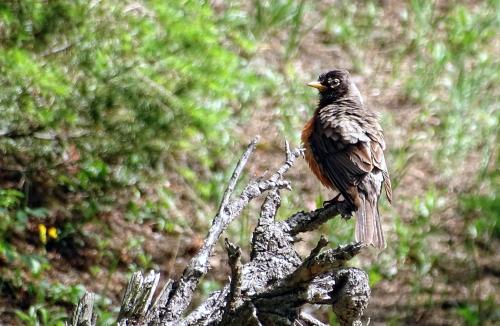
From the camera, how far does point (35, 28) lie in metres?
5.75

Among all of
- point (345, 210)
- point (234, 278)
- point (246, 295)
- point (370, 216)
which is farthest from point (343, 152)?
point (234, 278)

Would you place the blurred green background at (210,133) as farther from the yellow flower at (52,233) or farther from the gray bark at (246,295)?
the gray bark at (246,295)

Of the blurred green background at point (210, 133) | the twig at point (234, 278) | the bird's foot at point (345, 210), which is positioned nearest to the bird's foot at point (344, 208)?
the bird's foot at point (345, 210)

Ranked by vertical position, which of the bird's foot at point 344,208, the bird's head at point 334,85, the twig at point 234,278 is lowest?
the twig at point 234,278

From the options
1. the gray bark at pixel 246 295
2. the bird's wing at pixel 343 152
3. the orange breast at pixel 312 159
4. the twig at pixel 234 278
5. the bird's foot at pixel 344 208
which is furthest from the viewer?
the orange breast at pixel 312 159

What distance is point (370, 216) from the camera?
5453 mm

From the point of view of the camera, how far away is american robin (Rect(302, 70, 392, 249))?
5.45 metres

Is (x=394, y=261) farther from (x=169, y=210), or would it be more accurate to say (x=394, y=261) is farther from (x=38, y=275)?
(x=38, y=275)

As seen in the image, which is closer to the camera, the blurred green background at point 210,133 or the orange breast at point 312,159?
the blurred green background at point 210,133

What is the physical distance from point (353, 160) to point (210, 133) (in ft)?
3.03

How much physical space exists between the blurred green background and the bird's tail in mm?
1022

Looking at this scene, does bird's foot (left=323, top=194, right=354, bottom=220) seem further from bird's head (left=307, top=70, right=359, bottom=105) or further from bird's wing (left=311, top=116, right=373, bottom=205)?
bird's head (left=307, top=70, right=359, bottom=105)

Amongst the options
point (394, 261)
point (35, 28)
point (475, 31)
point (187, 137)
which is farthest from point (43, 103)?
point (475, 31)

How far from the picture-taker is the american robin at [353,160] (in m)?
5.45
